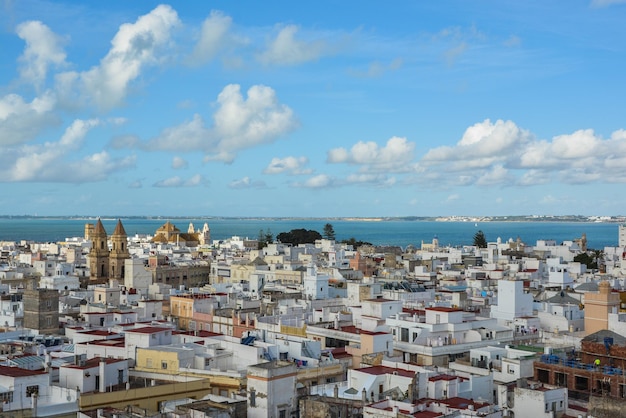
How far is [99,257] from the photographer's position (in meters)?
78.1

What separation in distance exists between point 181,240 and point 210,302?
95.9 meters

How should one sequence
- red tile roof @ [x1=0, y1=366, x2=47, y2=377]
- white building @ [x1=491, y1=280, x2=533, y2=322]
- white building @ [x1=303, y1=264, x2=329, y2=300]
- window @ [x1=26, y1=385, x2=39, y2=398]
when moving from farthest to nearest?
white building @ [x1=303, y1=264, x2=329, y2=300]
white building @ [x1=491, y1=280, x2=533, y2=322]
red tile roof @ [x1=0, y1=366, x2=47, y2=377]
window @ [x1=26, y1=385, x2=39, y2=398]

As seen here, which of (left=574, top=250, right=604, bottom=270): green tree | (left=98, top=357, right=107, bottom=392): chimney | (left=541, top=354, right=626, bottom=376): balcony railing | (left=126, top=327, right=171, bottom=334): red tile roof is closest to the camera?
(left=541, top=354, right=626, bottom=376): balcony railing

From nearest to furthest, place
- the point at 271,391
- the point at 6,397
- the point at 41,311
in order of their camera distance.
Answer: the point at 271,391 < the point at 6,397 < the point at 41,311

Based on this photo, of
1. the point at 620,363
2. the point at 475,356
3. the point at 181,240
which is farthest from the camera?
the point at 181,240

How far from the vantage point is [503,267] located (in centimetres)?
8431

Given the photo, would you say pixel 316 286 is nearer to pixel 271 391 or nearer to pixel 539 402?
pixel 271 391

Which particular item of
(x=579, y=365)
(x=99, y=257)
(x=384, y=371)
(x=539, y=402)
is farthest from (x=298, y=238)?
(x=539, y=402)

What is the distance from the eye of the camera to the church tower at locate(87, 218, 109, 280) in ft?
256

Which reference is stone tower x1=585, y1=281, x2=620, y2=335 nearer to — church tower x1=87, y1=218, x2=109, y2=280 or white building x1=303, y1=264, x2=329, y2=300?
white building x1=303, y1=264, x2=329, y2=300

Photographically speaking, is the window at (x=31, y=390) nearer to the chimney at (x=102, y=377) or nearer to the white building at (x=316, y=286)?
the chimney at (x=102, y=377)

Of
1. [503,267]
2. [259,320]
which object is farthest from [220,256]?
[259,320]

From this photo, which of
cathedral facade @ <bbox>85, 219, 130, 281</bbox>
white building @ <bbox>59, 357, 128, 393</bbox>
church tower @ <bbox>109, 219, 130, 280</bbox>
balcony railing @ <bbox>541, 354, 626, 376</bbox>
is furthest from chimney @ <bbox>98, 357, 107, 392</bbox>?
church tower @ <bbox>109, 219, 130, 280</bbox>

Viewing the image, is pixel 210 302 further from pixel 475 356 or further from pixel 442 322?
pixel 475 356
